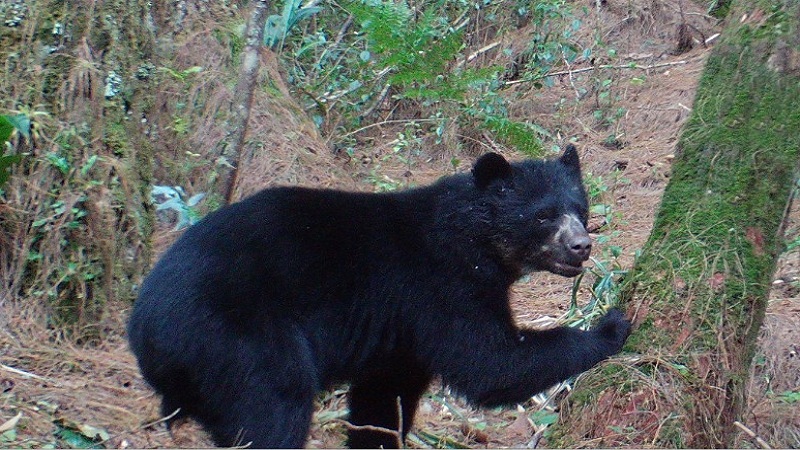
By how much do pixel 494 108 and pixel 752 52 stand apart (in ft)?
20.2

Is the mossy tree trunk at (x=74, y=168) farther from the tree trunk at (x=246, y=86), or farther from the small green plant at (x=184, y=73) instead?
the small green plant at (x=184, y=73)

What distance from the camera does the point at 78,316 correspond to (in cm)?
666

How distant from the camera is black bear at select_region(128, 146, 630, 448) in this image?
4.72m

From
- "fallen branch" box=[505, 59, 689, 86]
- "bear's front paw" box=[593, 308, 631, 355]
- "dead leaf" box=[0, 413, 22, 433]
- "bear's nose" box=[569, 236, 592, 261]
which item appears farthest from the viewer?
"fallen branch" box=[505, 59, 689, 86]

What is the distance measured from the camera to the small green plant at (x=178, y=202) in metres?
7.08

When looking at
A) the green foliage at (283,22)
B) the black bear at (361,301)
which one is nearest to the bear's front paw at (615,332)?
the black bear at (361,301)

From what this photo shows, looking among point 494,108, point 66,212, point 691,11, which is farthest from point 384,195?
point 691,11

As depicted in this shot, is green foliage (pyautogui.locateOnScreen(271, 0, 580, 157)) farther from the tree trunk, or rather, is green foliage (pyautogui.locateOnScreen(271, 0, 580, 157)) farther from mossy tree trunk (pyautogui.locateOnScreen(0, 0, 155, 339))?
mossy tree trunk (pyautogui.locateOnScreen(0, 0, 155, 339))

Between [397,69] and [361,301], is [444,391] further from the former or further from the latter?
Answer: [397,69]

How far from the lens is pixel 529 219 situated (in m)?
5.50

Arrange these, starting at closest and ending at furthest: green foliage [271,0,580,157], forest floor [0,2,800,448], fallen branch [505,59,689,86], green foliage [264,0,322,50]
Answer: forest floor [0,2,800,448]
green foliage [264,0,322,50]
green foliage [271,0,580,157]
fallen branch [505,59,689,86]

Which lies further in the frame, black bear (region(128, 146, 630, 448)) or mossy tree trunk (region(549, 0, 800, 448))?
black bear (region(128, 146, 630, 448))

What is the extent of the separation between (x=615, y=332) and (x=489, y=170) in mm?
1216

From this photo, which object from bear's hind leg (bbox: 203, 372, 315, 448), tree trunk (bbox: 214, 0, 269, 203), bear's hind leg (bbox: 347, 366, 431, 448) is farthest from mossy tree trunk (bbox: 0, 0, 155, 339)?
bear's hind leg (bbox: 203, 372, 315, 448)
